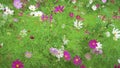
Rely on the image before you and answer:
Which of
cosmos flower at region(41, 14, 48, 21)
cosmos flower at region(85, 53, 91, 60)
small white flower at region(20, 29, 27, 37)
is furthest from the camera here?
cosmos flower at region(41, 14, 48, 21)

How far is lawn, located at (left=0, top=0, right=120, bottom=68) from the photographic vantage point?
15.9 feet

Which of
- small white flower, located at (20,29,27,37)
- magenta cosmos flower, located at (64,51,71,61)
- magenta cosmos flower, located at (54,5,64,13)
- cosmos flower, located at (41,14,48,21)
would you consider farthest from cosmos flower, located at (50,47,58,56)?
magenta cosmos flower, located at (54,5,64,13)

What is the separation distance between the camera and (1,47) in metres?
4.80

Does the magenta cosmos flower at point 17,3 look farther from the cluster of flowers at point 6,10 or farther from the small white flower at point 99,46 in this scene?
the small white flower at point 99,46

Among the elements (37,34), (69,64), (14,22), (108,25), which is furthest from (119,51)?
(14,22)

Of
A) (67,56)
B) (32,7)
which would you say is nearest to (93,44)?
(67,56)

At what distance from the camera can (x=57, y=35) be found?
520cm

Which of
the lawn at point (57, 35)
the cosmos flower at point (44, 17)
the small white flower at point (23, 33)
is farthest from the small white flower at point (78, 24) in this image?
the small white flower at point (23, 33)

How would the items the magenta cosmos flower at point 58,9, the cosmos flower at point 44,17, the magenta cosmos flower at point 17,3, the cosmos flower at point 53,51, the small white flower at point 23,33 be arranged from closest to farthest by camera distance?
the cosmos flower at point 53,51 → the small white flower at point 23,33 → the cosmos flower at point 44,17 → the magenta cosmos flower at point 17,3 → the magenta cosmos flower at point 58,9

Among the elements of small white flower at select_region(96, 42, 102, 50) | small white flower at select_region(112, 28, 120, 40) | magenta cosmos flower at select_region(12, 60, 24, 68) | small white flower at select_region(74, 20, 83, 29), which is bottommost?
magenta cosmos flower at select_region(12, 60, 24, 68)

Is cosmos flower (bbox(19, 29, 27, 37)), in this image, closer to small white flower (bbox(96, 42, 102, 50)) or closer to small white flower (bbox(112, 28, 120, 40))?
small white flower (bbox(96, 42, 102, 50))

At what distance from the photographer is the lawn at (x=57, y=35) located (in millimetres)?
4852

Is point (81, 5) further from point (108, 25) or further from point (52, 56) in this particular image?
point (52, 56)

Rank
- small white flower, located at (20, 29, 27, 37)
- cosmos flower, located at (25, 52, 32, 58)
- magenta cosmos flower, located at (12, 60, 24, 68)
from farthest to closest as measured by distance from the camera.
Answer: small white flower, located at (20, 29, 27, 37) → cosmos flower, located at (25, 52, 32, 58) → magenta cosmos flower, located at (12, 60, 24, 68)
